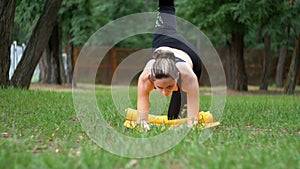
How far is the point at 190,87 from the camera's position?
Result: 5.09 meters

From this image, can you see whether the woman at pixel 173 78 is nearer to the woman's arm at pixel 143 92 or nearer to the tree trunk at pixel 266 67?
the woman's arm at pixel 143 92

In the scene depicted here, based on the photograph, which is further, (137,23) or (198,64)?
(137,23)

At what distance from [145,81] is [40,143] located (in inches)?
52.3

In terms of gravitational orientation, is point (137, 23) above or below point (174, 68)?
above

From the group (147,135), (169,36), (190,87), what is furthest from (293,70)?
(147,135)

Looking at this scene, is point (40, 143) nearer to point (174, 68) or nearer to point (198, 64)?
point (174, 68)

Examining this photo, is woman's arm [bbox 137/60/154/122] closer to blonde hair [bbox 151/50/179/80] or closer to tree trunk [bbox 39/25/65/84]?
blonde hair [bbox 151/50/179/80]

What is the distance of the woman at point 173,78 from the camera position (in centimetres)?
476

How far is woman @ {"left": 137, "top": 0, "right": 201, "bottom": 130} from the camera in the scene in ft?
15.6

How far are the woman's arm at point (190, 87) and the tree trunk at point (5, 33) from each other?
6.05 metres

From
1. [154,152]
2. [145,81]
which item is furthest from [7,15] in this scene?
[154,152]

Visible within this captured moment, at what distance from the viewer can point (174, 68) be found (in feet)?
15.7

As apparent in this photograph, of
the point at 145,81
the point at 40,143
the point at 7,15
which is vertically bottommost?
the point at 40,143

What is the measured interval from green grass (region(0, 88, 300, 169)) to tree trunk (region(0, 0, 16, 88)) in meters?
3.54
